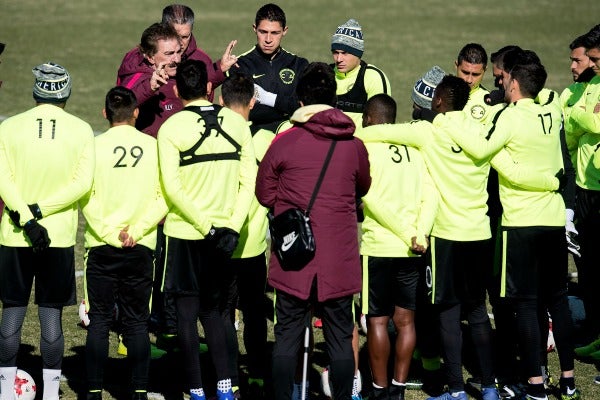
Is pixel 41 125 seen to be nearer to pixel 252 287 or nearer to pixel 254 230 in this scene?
pixel 254 230

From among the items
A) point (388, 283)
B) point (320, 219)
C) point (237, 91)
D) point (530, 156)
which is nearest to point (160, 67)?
point (237, 91)

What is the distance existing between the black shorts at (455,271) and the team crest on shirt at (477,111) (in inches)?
43.2

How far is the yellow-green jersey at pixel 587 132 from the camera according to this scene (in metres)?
9.28

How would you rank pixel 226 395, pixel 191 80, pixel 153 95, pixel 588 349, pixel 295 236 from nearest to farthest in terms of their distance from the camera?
pixel 295 236
pixel 191 80
pixel 226 395
pixel 153 95
pixel 588 349

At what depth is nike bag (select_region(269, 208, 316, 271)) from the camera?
7000 millimetres

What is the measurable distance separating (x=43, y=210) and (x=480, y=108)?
3679 mm

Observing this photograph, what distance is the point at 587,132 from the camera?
964 cm

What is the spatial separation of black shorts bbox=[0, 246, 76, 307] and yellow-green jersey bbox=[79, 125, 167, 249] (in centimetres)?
26

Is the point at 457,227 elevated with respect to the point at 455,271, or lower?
elevated

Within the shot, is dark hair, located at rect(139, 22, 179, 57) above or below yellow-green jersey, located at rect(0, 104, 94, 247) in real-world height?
above

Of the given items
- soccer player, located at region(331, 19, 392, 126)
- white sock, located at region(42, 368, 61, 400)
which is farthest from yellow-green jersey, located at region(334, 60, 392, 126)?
white sock, located at region(42, 368, 61, 400)

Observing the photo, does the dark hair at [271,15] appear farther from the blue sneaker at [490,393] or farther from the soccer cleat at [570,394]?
the soccer cleat at [570,394]

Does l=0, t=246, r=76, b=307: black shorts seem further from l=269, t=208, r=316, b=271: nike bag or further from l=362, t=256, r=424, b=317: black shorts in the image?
l=362, t=256, r=424, b=317: black shorts

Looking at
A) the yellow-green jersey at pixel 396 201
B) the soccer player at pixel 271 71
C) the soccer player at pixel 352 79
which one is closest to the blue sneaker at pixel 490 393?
the yellow-green jersey at pixel 396 201
